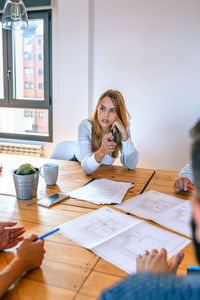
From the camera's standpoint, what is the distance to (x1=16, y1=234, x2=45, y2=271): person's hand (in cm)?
77

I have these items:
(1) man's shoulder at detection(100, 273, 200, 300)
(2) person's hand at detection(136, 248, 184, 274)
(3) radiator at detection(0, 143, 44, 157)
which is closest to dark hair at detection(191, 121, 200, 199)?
(1) man's shoulder at detection(100, 273, 200, 300)

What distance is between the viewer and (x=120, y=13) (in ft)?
10.1

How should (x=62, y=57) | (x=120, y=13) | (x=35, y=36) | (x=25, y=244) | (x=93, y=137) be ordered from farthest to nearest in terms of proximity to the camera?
(x=35, y=36) → (x=62, y=57) → (x=120, y=13) → (x=93, y=137) → (x=25, y=244)

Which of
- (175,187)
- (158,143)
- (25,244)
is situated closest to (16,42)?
(158,143)

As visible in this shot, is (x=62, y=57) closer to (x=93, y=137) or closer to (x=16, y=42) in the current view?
(x=16, y=42)

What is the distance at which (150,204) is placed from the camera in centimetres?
126

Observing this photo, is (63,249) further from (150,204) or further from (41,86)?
(41,86)

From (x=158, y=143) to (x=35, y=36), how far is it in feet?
7.00

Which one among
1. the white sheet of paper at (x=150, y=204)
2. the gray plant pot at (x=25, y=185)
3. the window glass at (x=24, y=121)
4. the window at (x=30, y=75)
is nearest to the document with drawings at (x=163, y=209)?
the white sheet of paper at (x=150, y=204)

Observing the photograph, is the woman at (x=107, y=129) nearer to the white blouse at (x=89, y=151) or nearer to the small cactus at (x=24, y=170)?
the white blouse at (x=89, y=151)

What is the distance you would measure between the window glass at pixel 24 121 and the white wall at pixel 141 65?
22.5 inches

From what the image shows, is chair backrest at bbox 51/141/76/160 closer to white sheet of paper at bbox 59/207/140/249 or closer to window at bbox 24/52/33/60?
white sheet of paper at bbox 59/207/140/249

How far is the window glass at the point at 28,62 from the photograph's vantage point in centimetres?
365

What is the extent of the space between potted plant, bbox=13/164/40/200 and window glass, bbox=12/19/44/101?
2.62m
